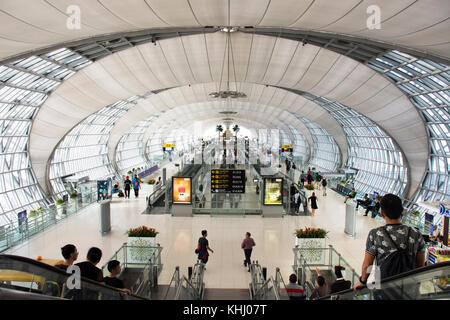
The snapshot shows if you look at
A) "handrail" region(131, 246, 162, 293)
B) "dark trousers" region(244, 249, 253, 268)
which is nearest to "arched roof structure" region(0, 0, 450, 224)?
"handrail" region(131, 246, 162, 293)

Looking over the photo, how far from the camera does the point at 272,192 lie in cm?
1662

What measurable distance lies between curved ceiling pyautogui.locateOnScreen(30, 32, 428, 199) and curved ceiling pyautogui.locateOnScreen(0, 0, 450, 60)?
814 cm

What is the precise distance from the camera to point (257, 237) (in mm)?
13227

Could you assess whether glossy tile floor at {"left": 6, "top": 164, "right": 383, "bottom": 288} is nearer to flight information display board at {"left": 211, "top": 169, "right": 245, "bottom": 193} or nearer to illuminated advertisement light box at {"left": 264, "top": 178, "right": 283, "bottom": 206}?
illuminated advertisement light box at {"left": 264, "top": 178, "right": 283, "bottom": 206}

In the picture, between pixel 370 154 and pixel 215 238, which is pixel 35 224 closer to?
pixel 215 238

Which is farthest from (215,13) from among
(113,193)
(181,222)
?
(113,193)

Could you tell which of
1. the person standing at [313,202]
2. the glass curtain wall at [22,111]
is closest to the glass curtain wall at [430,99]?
the person standing at [313,202]

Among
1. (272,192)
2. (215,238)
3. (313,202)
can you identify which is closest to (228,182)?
(272,192)

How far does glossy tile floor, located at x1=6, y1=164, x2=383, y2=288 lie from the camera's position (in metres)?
10.2

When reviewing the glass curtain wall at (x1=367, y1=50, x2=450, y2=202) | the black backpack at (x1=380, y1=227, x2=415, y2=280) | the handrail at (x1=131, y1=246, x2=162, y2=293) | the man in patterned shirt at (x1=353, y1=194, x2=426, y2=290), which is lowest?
the handrail at (x1=131, y1=246, x2=162, y2=293)

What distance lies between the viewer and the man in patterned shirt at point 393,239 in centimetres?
316

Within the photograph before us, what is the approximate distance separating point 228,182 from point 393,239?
13.8 meters

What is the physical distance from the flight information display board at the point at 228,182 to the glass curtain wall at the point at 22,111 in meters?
13.0
